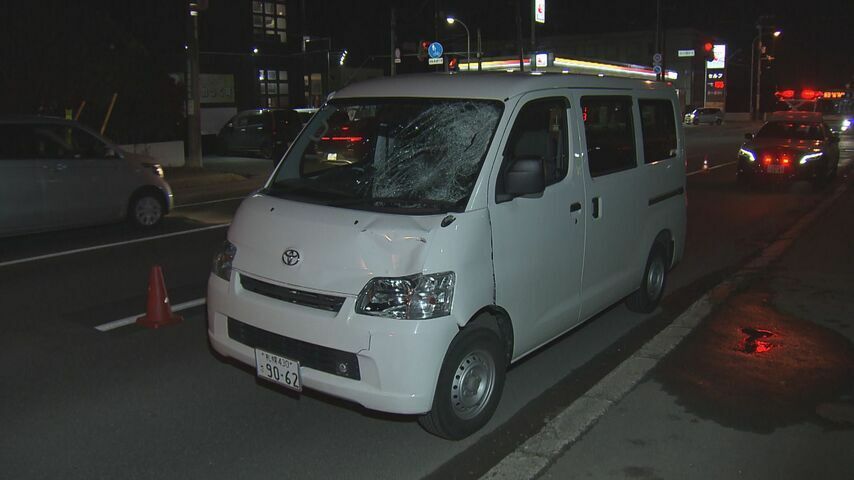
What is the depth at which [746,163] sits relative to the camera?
55.8 ft

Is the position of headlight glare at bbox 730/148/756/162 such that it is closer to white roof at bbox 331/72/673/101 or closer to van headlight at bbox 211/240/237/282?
white roof at bbox 331/72/673/101

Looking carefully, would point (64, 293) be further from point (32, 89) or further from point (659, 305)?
point (32, 89)

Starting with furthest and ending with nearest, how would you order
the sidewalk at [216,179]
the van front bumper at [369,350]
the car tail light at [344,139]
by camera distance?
the sidewalk at [216,179] < the car tail light at [344,139] < the van front bumper at [369,350]

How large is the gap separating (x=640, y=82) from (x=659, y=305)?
226 centimetres

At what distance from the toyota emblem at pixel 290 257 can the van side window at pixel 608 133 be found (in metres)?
2.32

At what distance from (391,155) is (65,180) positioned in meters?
6.97

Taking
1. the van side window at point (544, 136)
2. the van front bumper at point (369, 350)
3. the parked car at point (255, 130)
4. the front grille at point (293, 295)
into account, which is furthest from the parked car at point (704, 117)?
the van front bumper at point (369, 350)

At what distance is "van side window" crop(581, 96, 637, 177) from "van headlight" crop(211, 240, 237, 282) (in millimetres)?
2556

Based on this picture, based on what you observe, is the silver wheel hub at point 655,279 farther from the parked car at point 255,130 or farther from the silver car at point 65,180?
the parked car at point 255,130

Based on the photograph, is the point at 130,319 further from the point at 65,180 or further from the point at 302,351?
the point at 65,180

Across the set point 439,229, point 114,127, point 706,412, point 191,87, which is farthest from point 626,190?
point 114,127

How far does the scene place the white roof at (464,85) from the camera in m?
4.83

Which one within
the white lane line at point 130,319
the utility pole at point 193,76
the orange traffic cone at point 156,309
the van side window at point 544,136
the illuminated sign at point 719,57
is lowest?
the white lane line at point 130,319

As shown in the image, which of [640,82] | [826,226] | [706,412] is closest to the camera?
[706,412]
